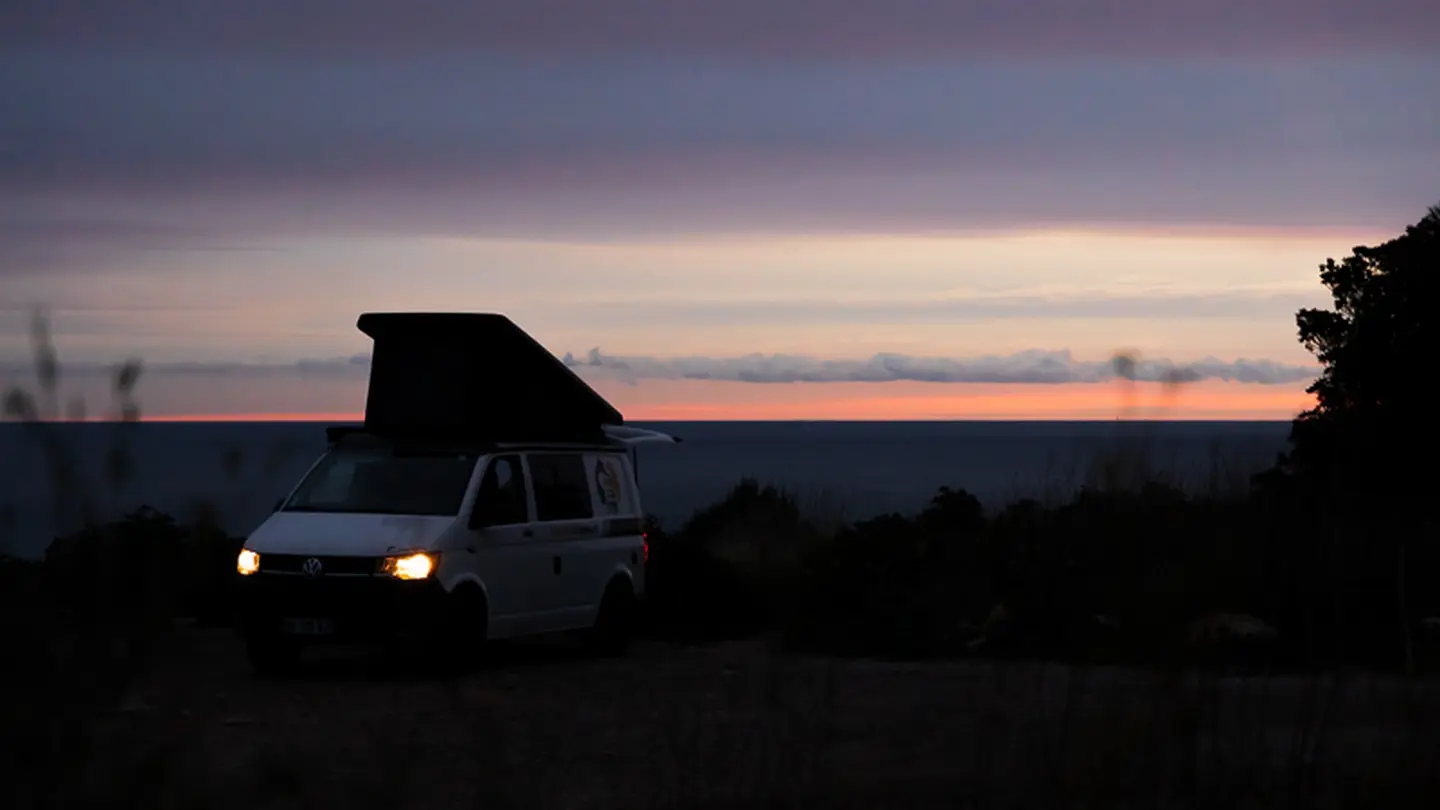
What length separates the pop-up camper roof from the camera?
1639 centimetres

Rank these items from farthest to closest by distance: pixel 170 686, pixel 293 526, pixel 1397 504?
pixel 1397 504, pixel 293 526, pixel 170 686

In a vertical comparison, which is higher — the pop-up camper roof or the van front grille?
the pop-up camper roof

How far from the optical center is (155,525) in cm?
536

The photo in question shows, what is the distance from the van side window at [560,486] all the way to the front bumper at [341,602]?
6.17 feet

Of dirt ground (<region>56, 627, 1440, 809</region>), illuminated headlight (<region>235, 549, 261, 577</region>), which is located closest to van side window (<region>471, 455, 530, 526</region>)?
illuminated headlight (<region>235, 549, 261, 577</region>)

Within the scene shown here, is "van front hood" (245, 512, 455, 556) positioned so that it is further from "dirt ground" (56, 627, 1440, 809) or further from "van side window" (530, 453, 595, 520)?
"dirt ground" (56, 627, 1440, 809)

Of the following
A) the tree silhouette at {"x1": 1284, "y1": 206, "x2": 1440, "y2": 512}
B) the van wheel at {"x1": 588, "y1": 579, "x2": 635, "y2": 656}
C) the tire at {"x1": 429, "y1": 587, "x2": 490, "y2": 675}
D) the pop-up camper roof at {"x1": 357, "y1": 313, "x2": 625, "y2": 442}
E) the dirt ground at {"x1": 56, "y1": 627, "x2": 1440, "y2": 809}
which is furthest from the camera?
the tree silhouette at {"x1": 1284, "y1": 206, "x2": 1440, "y2": 512}

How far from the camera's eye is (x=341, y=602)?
14359mm

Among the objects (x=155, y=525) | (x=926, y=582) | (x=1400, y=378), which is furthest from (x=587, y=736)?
(x=1400, y=378)

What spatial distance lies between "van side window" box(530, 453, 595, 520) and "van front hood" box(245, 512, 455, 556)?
1.42 metres

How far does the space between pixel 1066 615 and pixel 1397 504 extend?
7009 mm

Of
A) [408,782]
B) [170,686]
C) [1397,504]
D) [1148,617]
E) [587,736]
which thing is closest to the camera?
[170,686]

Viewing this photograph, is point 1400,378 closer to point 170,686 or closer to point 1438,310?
point 1438,310

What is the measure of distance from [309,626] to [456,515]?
4.88ft
